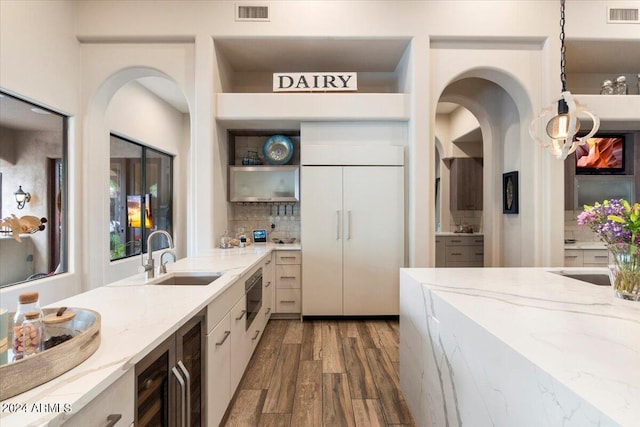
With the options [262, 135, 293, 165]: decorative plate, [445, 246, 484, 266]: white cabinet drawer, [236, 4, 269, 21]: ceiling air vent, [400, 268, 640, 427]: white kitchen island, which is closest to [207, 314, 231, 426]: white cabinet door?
[400, 268, 640, 427]: white kitchen island

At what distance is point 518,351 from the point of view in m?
0.90

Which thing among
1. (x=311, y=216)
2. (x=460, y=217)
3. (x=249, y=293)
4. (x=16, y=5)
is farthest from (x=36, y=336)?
(x=460, y=217)

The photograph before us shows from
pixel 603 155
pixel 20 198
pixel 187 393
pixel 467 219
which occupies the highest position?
pixel 603 155

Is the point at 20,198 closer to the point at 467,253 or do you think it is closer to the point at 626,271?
the point at 626,271

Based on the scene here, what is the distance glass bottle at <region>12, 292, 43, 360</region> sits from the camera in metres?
0.85

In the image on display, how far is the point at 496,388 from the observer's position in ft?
3.33

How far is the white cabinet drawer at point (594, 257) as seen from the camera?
159 inches

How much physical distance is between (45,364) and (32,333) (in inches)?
6.0

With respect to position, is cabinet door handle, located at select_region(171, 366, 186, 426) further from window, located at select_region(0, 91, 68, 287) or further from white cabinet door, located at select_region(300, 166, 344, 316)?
white cabinet door, located at select_region(300, 166, 344, 316)

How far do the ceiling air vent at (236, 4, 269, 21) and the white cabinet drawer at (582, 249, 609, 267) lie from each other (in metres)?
4.79

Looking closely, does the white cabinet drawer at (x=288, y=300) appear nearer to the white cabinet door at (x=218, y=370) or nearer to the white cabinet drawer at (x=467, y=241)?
the white cabinet door at (x=218, y=370)

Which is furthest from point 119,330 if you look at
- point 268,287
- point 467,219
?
point 467,219

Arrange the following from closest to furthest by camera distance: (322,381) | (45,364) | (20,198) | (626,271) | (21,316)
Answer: (45,364) < (21,316) < (626,271) < (322,381) < (20,198)

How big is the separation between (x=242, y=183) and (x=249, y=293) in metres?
1.93
